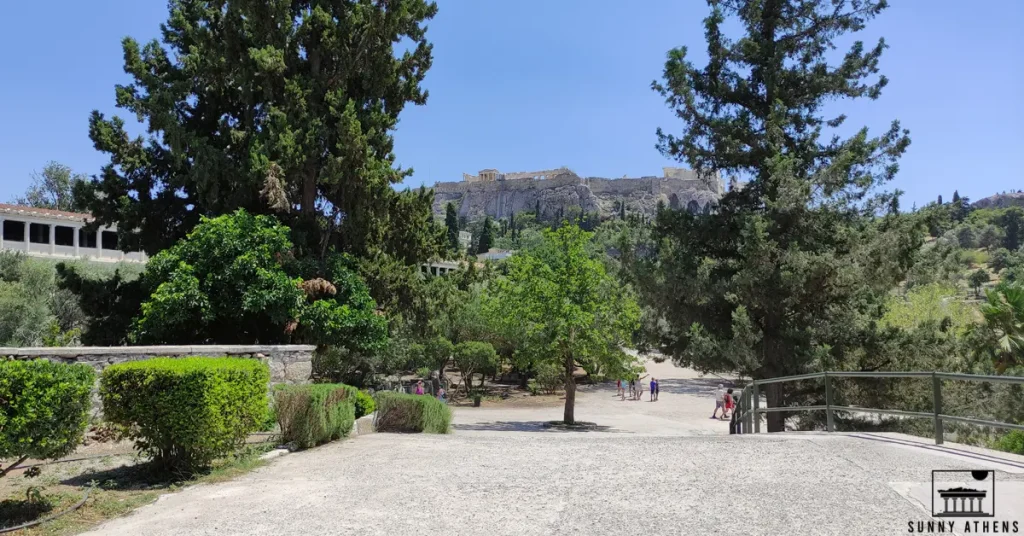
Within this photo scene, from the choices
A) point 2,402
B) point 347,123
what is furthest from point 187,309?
point 2,402

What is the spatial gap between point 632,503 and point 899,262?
1343 centimetres

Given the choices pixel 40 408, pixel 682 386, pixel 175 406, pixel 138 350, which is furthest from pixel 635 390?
pixel 40 408

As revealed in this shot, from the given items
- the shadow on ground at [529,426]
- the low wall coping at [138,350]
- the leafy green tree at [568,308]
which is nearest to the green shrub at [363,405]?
the low wall coping at [138,350]

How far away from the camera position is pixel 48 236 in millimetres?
38062

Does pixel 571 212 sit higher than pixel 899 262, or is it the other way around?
pixel 571 212

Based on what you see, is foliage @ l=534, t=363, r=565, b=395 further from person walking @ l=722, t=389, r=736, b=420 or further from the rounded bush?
the rounded bush

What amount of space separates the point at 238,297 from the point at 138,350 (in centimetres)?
396

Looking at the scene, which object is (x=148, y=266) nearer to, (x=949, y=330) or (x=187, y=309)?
(x=187, y=309)

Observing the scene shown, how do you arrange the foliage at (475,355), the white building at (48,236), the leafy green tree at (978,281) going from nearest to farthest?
1. the white building at (48,236)
2. the foliage at (475,355)
3. the leafy green tree at (978,281)

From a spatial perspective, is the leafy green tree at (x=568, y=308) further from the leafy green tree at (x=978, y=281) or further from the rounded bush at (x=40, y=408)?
the leafy green tree at (x=978, y=281)

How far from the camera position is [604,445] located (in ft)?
29.3

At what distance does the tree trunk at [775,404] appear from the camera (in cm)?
1684

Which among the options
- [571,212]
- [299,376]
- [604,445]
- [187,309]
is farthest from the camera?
[571,212]

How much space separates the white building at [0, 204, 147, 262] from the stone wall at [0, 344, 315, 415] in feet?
92.9
